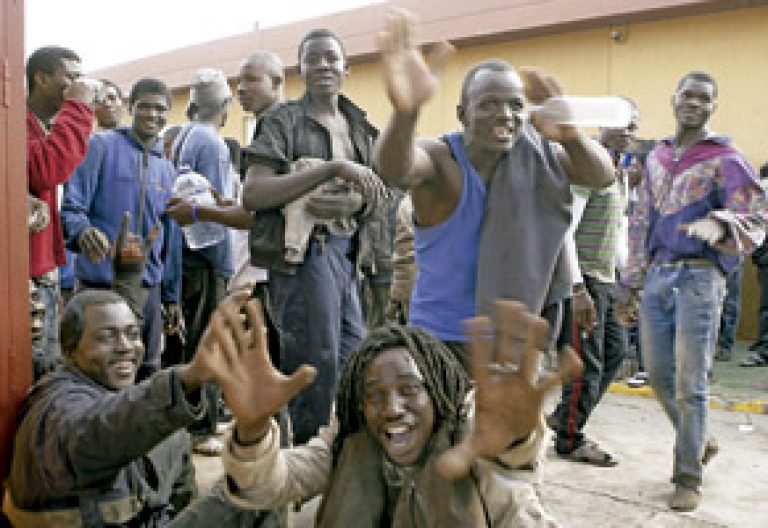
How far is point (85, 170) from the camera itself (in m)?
4.02

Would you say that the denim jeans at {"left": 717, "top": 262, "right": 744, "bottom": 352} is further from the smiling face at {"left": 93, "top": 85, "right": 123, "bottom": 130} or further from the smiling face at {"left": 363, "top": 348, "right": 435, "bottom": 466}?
the smiling face at {"left": 363, "top": 348, "right": 435, "bottom": 466}

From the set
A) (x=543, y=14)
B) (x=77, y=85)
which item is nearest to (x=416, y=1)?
(x=543, y=14)

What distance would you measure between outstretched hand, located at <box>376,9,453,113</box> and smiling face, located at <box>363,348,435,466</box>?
2.14 ft

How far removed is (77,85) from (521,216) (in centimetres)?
183

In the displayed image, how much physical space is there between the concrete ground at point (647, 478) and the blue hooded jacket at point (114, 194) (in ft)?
3.57

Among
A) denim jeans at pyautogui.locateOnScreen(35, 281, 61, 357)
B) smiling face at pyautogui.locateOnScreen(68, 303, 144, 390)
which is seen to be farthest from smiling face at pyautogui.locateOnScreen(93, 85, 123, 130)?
smiling face at pyautogui.locateOnScreen(68, 303, 144, 390)

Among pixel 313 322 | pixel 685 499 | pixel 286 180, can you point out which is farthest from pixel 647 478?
pixel 286 180

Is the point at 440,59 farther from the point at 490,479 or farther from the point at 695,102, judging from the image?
the point at 695,102

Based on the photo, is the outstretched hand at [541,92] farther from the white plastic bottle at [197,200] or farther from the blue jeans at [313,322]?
the white plastic bottle at [197,200]

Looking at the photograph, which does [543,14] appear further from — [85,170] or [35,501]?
[35,501]

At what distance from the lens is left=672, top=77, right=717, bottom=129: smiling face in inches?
155

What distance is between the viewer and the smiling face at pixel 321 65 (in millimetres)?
3295

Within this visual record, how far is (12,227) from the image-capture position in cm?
243

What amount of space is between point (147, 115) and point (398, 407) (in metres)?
2.74
